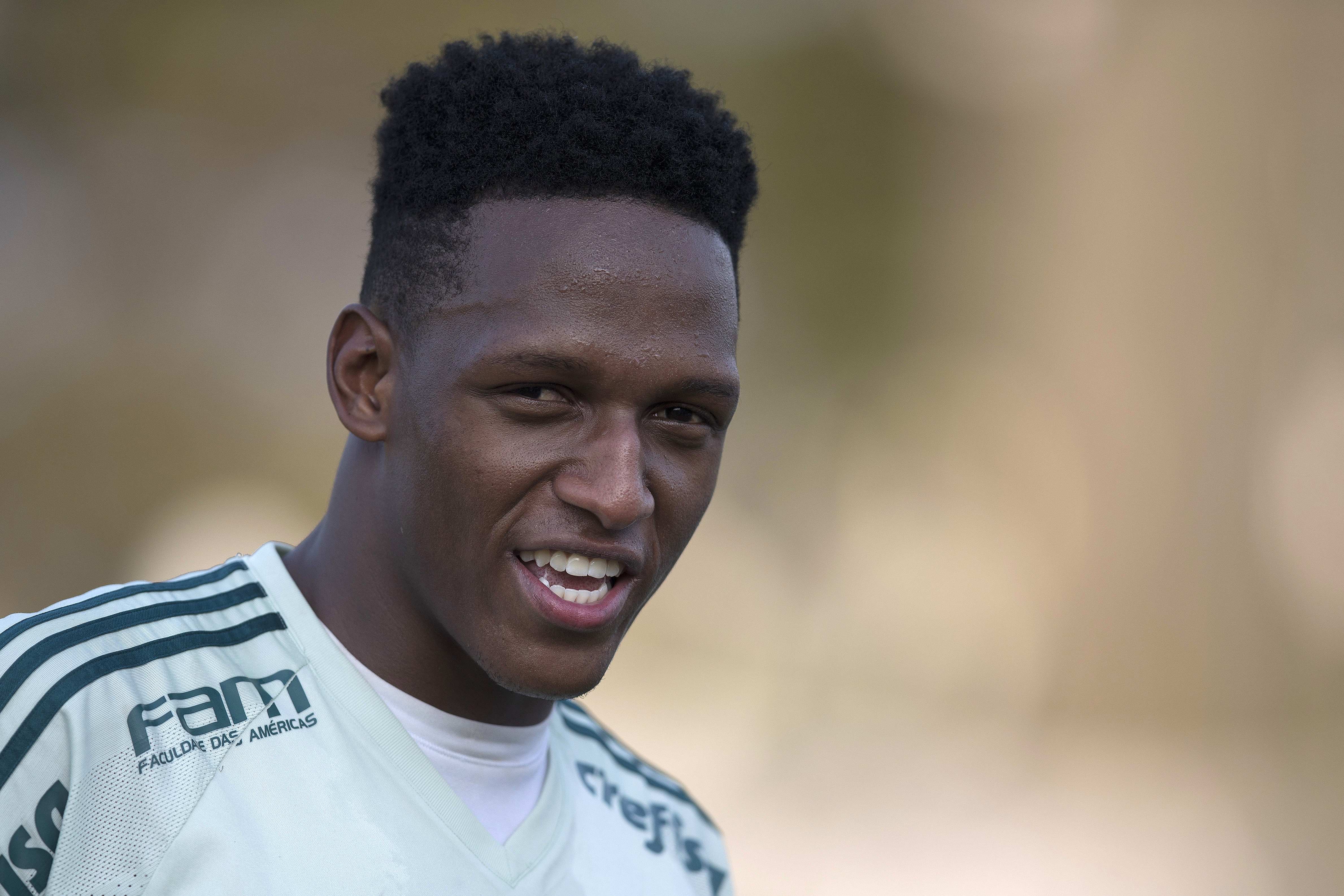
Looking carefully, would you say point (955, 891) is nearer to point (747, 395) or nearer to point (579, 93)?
point (747, 395)

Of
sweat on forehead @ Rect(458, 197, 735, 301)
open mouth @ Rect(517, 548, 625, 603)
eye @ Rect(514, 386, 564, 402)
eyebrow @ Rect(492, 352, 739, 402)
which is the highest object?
sweat on forehead @ Rect(458, 197, 735, 301)

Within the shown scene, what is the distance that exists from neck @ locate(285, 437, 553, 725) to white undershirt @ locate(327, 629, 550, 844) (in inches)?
0.7

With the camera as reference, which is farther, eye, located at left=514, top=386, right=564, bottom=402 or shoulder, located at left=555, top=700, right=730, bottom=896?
shoulder, located at left=555, top=700, right=730, bottom=896

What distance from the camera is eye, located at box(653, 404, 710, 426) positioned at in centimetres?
175

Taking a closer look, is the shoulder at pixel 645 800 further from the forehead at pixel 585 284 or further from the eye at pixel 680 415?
the forehead at pixel 585 284

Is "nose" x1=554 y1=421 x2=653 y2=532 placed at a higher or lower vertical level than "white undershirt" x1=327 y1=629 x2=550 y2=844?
higher

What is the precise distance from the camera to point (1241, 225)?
18.9 ft

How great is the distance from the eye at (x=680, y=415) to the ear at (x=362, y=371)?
0.45 m

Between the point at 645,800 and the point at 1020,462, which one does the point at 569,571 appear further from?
the point at 1020,462

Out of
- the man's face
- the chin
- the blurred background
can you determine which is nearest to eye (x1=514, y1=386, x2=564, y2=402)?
the man's face

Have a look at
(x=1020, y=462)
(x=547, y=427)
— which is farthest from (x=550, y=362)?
(x=1020, y=462)

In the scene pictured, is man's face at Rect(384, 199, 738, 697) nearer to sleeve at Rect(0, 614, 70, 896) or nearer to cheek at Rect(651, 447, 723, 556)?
cheek at Rect(651, 447, 723, 556)

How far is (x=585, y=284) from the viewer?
5.36 feet

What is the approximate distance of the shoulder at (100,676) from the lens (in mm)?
1400
